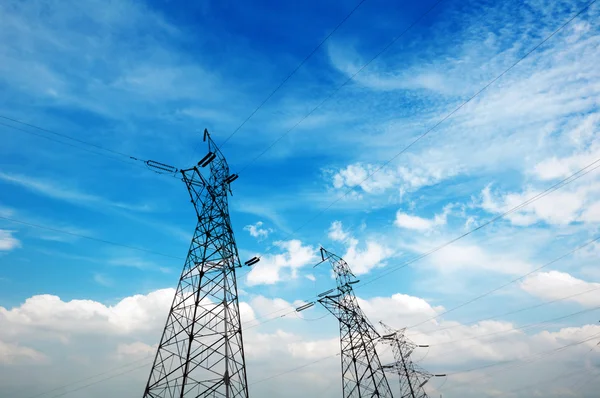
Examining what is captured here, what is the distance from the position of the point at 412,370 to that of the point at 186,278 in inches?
1416

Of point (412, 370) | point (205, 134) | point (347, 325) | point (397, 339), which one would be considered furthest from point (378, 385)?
point (205, 134)

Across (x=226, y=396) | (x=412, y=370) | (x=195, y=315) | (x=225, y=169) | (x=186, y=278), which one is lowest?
(x=412, y=370)

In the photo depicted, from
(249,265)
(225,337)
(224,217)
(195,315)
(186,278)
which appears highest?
(224,217)

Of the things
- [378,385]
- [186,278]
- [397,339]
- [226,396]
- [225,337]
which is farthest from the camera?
[397,339]

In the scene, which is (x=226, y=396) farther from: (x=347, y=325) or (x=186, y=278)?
(x=347, y=325)

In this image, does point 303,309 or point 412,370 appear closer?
point 303,309

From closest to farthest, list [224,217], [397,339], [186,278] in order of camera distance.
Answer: [186,278]
[224,217]
[397,339]

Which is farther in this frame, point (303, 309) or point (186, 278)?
point (303, 309)

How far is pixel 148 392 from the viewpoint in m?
17.5

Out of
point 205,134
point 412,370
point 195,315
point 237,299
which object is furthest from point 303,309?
point 412,370

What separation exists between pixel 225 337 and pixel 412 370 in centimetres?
3437

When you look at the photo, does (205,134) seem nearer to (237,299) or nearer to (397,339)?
(237,299)

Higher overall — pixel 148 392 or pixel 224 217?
pixel 224 217

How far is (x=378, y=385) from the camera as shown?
29.0m
